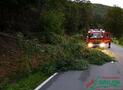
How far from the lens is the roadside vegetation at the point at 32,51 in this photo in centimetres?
1576

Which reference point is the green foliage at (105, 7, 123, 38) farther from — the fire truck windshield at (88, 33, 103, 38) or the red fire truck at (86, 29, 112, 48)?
the fire truck windshield at (88, 33, 103, 38)

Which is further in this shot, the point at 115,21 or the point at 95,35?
the point at 115,21

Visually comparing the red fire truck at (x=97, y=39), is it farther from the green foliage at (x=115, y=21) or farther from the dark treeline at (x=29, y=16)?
the green foliage at (x=115, y=21)

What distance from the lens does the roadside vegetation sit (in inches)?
621

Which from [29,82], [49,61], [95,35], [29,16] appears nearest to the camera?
[29,82]

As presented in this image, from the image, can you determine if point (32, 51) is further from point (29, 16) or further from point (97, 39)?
point (97, 39)

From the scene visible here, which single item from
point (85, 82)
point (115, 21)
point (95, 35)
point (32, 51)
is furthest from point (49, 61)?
point (115, 21)

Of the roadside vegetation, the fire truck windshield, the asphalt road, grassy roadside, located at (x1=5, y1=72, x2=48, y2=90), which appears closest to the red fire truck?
the fire truck windshield

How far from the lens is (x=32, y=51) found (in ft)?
75.9

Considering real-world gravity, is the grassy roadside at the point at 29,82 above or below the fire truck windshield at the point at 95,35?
below

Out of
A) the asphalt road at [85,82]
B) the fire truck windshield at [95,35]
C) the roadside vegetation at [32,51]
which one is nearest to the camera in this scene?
the asphalt road at [85,82]

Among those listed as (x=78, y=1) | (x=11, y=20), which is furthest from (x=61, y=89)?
(x=78, y=1)

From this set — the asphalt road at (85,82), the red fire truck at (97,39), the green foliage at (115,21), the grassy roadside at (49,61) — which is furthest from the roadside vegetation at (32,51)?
the green foliage at (115,21)

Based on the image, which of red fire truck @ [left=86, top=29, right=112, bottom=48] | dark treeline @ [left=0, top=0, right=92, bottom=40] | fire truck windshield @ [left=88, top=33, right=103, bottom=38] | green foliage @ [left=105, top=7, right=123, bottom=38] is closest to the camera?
dark treeline @ [left=0, top=0, right=92, bottom=40]
